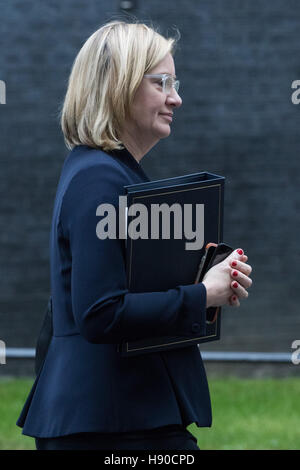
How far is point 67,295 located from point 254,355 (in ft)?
18.9

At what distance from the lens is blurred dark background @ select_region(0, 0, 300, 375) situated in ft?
26.2

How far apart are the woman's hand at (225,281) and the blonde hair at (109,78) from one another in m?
0.42

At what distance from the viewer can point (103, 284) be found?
2.29 m

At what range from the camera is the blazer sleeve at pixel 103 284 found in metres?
2.29

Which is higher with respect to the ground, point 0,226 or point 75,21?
point 75,21

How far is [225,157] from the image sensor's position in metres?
8.09

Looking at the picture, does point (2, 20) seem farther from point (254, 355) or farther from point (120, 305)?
point (120, 305)

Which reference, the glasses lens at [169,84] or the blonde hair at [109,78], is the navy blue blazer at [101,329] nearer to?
the blonde hair at [109,78]

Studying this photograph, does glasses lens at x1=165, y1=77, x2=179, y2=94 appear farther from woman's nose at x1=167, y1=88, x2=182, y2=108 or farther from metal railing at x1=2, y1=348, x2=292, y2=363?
metal railing at x1=2, y1=348, x2=292, y2=363

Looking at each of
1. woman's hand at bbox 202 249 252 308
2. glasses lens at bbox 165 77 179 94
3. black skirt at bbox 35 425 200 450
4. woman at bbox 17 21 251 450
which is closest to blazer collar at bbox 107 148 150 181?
woman at bbox 17 21 251 450

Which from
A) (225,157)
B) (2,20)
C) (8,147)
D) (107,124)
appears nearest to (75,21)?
(2,20)

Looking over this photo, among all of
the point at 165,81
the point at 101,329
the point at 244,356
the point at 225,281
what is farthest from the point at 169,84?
the point at 244,356

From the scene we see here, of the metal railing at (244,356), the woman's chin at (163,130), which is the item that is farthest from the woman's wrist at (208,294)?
the metal railing at (244,356)

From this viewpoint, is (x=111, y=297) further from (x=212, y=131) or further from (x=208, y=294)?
(x=212, y=131)
